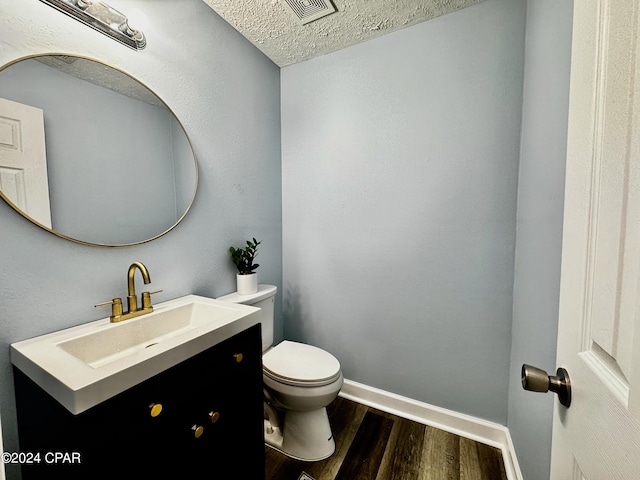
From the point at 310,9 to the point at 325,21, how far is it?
0.11m

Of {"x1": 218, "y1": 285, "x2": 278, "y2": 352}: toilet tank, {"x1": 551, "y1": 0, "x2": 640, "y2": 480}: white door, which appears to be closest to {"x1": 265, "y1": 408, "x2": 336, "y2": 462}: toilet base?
{"x1": 218, "y1": 285, "x2": 278, "y2": 352}: toilet tank

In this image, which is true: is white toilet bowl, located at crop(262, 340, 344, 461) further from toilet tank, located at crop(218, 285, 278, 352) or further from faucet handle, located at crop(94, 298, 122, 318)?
faucet handle, located at crop(94, 298, 122, 318)

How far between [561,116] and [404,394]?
5.29 feet

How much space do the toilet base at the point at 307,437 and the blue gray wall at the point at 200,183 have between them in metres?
0.66

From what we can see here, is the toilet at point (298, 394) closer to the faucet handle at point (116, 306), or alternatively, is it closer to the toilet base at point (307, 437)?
the toilet base at point (307, 437)

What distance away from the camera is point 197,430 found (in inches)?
31.8

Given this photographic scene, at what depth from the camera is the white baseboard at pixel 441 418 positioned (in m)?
1.31

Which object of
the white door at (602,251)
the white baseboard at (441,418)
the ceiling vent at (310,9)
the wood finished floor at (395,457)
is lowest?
the wood finished floor at (395,457)

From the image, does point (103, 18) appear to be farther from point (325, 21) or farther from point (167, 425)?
point (167, 425)

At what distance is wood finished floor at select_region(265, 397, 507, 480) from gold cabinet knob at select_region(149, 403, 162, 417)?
2.84 ft

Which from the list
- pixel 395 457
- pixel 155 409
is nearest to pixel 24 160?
pixel 155 409

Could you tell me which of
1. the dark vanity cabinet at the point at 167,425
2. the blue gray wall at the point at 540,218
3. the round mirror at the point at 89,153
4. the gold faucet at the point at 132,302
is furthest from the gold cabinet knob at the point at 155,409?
the blue gray wall at the point at 540,218

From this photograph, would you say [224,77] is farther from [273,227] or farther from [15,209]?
[15,209]

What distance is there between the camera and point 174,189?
1.26 meters
